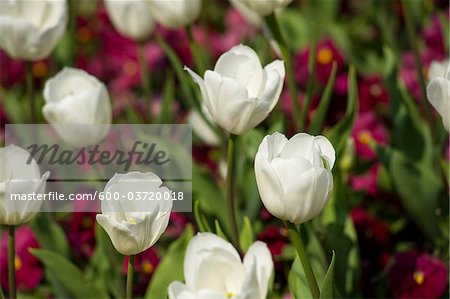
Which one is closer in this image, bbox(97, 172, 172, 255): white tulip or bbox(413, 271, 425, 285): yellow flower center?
bbox(97, 172, 172, 255): white tulip

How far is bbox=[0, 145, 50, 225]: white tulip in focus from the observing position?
1.06 metres

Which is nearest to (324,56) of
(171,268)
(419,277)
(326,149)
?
(419,277)

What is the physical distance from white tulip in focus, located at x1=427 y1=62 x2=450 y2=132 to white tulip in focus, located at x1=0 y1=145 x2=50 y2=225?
19.4 inches

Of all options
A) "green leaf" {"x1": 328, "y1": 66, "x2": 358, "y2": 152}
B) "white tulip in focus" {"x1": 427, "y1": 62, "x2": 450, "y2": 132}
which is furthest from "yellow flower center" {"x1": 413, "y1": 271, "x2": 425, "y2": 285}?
"white tulip in focus" {"x1": 427, "y1": 62, "x2": 450, "y2": 132}

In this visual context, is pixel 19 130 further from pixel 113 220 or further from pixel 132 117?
pixel 113 220

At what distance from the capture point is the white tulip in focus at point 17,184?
1060 mm

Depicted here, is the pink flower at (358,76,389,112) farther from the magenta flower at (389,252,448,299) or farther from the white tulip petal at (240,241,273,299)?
the white tulip petal at (240,241,273,299)

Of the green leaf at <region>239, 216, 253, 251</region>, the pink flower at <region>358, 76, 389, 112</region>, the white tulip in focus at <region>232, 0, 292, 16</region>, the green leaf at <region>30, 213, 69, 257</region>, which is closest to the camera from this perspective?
the green leaf at <region>239, 216, 253, 251</region>

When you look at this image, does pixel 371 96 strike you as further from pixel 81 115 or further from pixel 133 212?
pixel 133 212

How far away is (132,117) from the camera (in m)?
1.71

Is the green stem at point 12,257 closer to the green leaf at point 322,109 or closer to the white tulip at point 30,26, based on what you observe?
the white tulip at point 30,26

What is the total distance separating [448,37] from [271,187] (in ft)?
3.29

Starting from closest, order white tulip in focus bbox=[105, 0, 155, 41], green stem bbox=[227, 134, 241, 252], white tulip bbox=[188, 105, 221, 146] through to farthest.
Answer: green stem bbox=[227, 134, 241, 252] → white tulip in focus bbox=[105, 0, 155, 41] → white tulip bbox=[188, 105, 221, 146]
